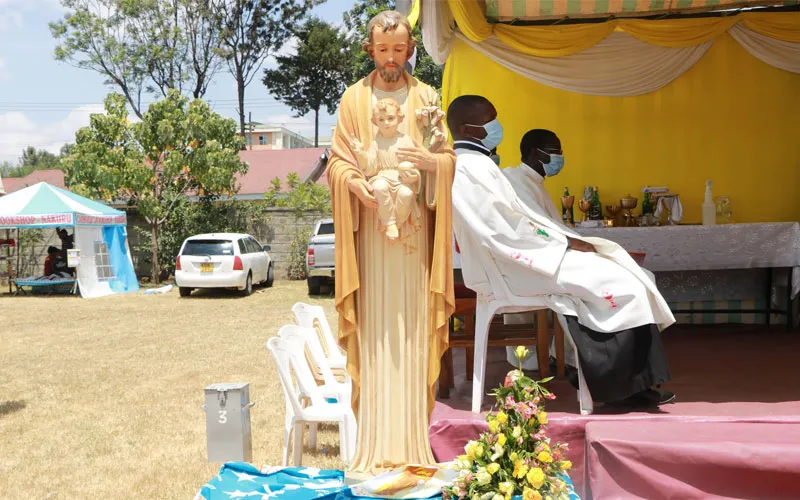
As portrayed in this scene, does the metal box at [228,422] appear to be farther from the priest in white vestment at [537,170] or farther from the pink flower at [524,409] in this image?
the priest in white vestment at [537,170]

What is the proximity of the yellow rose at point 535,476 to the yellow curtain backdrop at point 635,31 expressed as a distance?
5157 millimetres

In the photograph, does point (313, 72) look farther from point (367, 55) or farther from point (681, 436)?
point (681, 436)

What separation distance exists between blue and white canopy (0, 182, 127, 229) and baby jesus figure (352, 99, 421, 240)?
12.7m

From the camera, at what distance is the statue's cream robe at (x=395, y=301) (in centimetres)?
324

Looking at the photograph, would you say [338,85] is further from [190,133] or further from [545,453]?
[545,453]

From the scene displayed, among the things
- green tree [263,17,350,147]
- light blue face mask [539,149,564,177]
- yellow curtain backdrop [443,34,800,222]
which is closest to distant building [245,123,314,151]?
green tree [263,17,350,147]

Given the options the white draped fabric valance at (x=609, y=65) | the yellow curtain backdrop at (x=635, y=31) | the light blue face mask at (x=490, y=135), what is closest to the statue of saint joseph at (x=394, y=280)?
the light blue face mask at (x=490, y=135)

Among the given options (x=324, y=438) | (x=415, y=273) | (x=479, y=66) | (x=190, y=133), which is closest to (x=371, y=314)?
(x=415, y=273)

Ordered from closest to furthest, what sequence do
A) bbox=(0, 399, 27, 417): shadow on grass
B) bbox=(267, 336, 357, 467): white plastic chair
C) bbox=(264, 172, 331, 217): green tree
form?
bbox=(267, 336, 357, 467): white plastic chair < bbox=(0, 399, 27, 417): shadow on grass < bbox=(264, 172, 331, 217): green tree

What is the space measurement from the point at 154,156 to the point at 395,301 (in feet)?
47.2

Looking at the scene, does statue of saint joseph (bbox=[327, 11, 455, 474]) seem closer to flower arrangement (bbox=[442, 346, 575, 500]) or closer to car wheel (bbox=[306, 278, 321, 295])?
flower arrangement (bbox=[442, 346, 575, 500])

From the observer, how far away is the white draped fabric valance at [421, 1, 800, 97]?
297 inches

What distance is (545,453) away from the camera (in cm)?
279

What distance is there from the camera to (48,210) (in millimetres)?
14398
